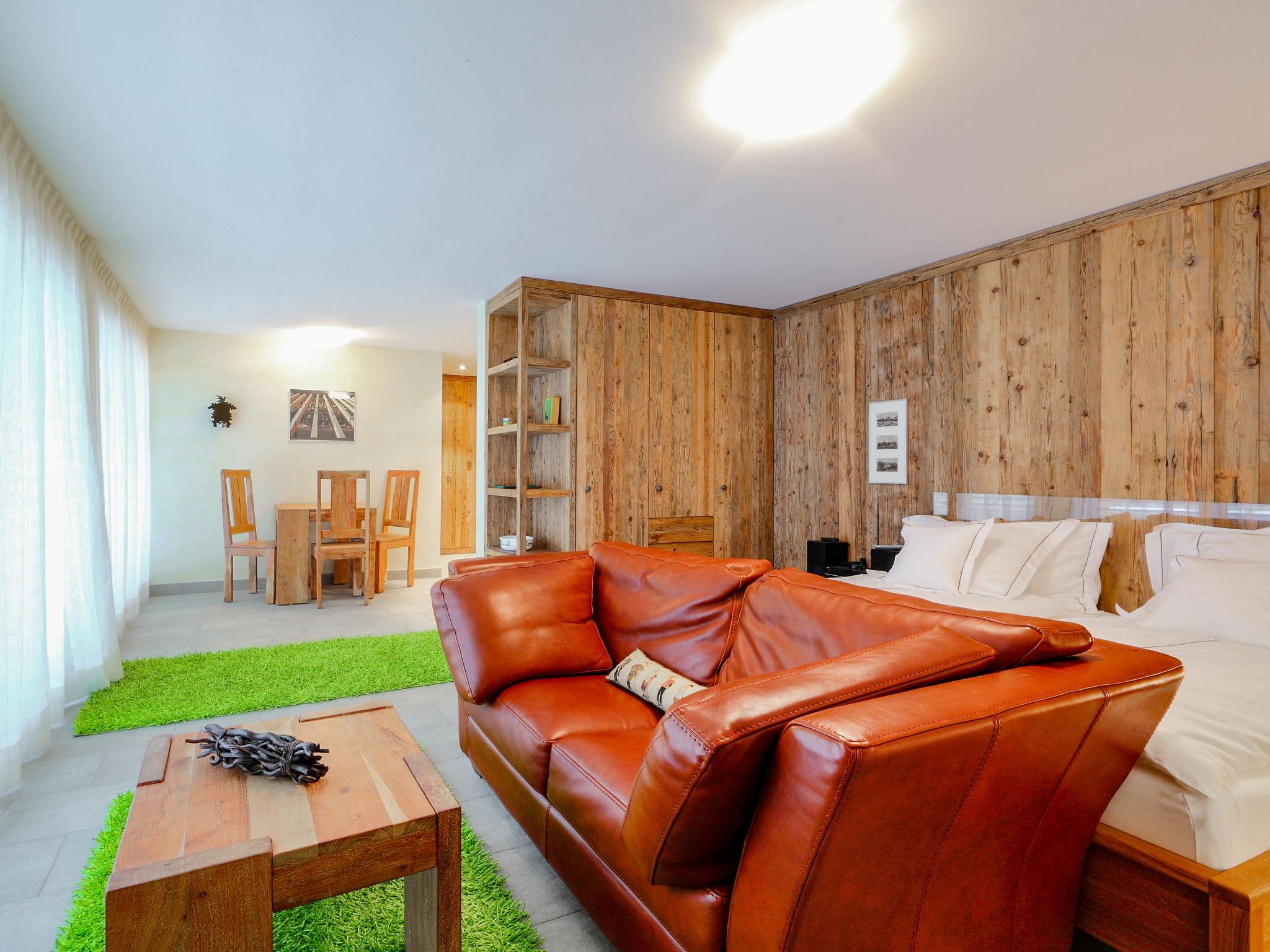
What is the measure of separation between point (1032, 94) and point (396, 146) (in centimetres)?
235

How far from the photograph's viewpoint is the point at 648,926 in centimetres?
143

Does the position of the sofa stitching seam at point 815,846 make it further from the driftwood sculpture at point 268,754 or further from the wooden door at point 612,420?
the wooden door at point 612,420

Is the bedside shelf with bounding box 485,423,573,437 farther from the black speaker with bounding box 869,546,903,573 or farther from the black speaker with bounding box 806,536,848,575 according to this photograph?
the black speaker with bounding box 869,546,903,573

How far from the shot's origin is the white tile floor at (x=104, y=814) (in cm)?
178

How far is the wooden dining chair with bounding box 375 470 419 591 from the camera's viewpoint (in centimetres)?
660

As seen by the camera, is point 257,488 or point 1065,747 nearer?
point 1065,747

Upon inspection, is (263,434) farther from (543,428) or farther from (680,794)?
(680,794)

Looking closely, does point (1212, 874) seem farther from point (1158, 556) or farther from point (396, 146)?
point (396, 146)

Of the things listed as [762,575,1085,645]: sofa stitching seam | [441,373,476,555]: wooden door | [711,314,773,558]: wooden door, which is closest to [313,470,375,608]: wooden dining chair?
[441,373,476,555]: wooden door

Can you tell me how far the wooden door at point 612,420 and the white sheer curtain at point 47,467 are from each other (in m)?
2.73

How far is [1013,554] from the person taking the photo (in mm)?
3236

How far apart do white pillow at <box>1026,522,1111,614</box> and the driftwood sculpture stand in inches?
120

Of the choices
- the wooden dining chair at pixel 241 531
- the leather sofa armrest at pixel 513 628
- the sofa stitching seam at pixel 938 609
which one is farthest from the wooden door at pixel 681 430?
the wooden dining chair at pixel 241 531

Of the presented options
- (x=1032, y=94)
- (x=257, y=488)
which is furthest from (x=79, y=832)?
(x=257, y=488)
